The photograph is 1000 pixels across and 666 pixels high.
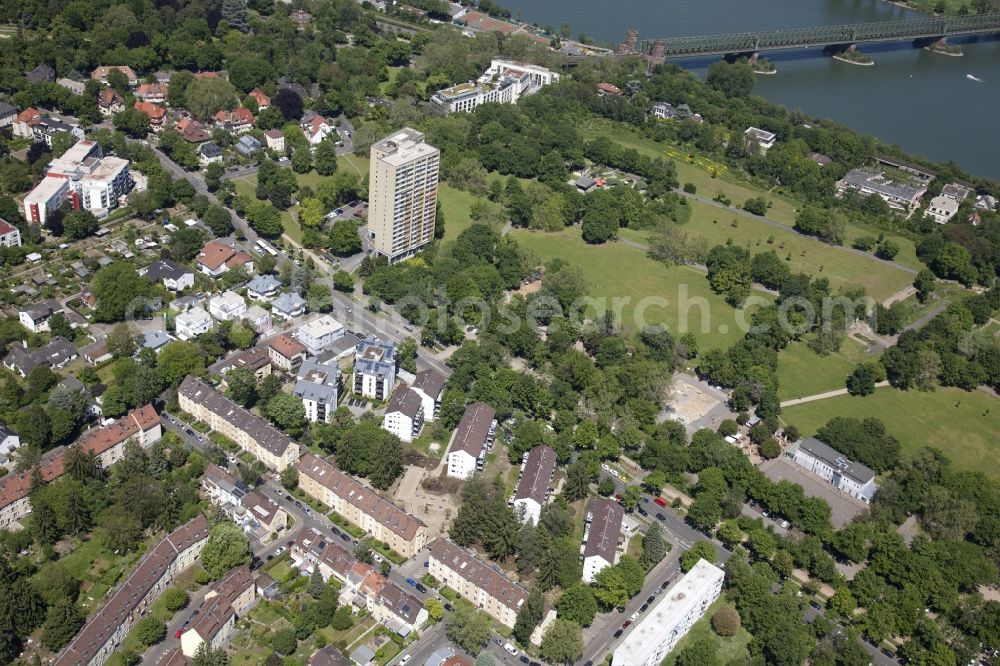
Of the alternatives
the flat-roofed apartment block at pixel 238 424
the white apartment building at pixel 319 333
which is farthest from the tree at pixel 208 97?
the flat-roofed apartment block at pixel 238 424

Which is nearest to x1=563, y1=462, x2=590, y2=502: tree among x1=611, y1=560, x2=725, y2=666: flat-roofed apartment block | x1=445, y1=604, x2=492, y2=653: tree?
x1=611, y1=560, x2=725, y2=666: flat-roofed apartment block

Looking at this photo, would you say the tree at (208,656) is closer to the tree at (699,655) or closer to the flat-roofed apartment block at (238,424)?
the flat-roofed apartment block at (238,424)

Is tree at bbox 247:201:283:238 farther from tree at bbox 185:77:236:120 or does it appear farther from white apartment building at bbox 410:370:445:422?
white apartment building at bbox 410:370:445:422

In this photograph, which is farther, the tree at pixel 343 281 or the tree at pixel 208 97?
the tree at pixel 208 97

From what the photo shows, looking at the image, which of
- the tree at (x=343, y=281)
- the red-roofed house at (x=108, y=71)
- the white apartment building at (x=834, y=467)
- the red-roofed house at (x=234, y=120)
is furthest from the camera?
the red-roofed house at (x=108, y=71)

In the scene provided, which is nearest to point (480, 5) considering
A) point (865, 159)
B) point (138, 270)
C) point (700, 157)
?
point (700, 157)

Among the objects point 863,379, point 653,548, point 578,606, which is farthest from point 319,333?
point 863,379
